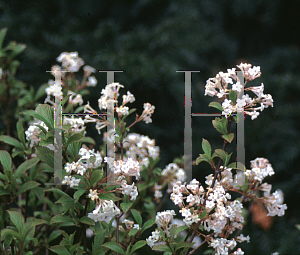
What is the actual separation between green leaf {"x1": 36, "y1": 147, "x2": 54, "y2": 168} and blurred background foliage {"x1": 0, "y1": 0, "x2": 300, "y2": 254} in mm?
732

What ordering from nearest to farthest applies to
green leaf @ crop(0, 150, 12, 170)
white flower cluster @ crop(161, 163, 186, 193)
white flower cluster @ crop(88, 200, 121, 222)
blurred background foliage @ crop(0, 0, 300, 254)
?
1. white flower cluster @ crop(88, 200, 121, 222)
2. green leaf @ crop(0, 150, 12, 170)
3. white flower cluster @ crop(161, 163, 186, 193)
4. blurred background foliage @ crop(0, 0, 300, 254)

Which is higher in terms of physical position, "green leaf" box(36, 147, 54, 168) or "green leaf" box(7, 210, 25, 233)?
"green leaf" box(36, 147, 54, 168)

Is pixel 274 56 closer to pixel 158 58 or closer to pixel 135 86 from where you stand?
pixel 158 58

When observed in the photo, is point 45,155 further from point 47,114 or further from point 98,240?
point 98,240

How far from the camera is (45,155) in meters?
0.57

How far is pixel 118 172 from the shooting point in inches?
20.8

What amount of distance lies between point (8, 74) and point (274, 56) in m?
1.30

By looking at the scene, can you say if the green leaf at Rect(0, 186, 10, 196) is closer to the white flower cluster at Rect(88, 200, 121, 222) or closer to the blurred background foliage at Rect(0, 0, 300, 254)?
the white flower cluster at Rect(88, 200, 121, 222)

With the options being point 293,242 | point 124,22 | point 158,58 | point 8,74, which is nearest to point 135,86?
point 158,58

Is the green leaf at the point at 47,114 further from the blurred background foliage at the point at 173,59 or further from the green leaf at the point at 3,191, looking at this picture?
the blurred background foliage at the point at 173,59

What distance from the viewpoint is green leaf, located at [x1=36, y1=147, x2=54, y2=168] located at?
0.57m

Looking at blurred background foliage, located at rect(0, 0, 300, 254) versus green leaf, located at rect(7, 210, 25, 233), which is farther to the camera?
blurred background foliage, located at rect(0, 0, 300, 254)

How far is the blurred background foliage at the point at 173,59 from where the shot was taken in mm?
1405

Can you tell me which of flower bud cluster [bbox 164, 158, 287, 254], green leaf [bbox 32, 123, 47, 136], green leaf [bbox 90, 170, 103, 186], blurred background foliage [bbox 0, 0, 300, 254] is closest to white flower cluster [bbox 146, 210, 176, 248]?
flower bud cluster [bbox 164, 158, 287, 254]
